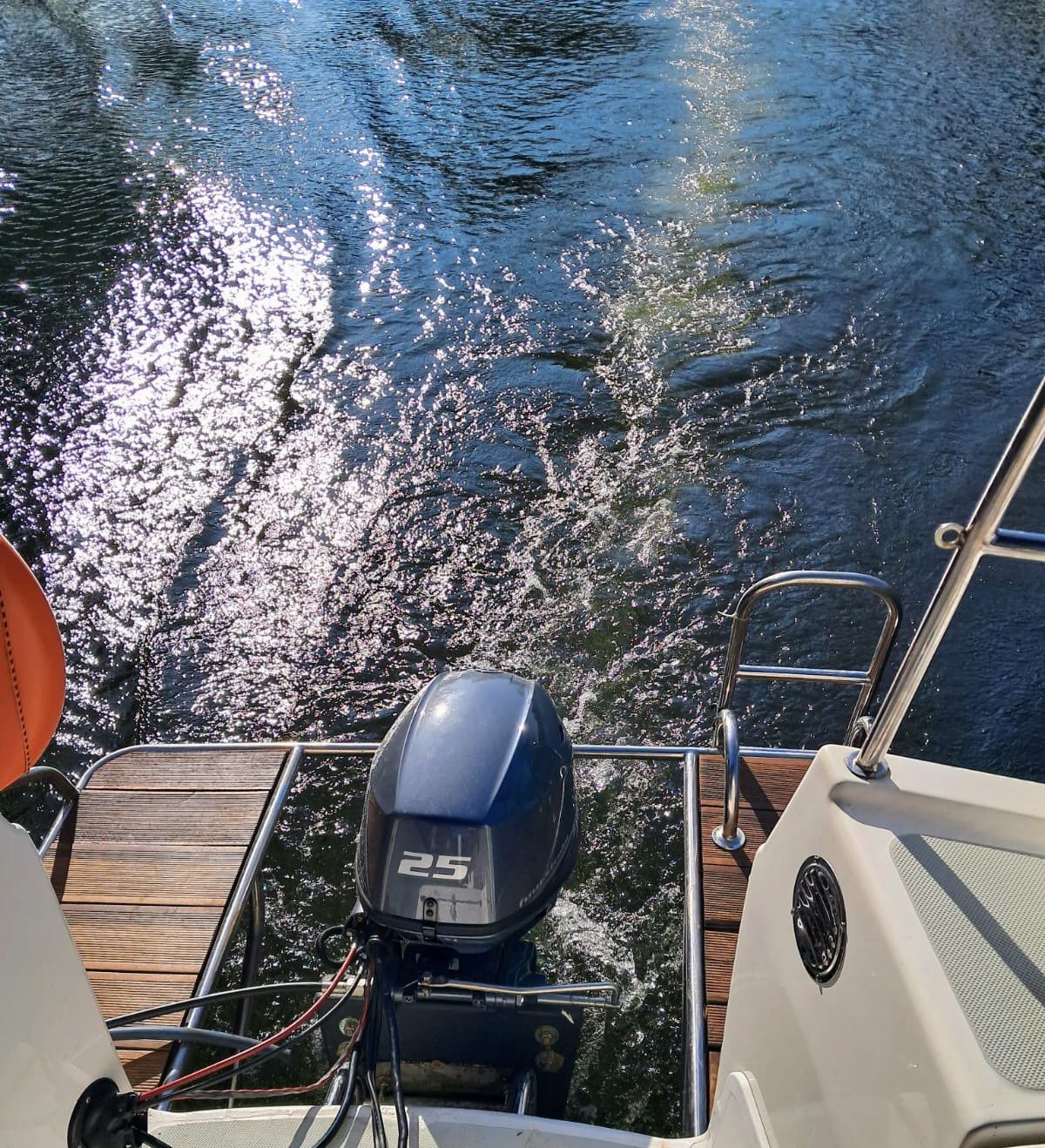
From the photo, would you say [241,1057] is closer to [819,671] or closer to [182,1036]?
[182,1036]

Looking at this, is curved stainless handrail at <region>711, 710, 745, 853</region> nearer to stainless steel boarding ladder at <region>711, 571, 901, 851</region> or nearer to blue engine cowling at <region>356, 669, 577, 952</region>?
stainless steel boarding ladder at <region>711, 571, 901, 851</region>

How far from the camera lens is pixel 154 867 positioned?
8.71 ft

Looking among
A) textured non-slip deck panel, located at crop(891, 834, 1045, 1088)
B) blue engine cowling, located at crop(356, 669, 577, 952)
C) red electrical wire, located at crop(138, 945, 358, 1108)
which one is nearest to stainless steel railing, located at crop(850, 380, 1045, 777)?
textured non-slip deck panel, located at crop(891, 834, 1045, 1088)

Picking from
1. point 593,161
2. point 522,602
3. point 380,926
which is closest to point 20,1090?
point 380,926

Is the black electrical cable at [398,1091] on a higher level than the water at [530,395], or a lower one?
higher

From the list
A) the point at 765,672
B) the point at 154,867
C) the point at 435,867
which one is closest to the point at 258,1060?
the point at 435,867

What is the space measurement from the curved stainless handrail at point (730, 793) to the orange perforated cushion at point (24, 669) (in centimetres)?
165

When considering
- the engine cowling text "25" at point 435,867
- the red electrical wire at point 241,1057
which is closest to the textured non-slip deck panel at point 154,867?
the red electrical wire at point 241,1057

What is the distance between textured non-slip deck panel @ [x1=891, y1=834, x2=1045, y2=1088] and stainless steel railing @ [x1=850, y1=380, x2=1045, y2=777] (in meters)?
0.14

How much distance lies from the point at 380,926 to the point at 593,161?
720cm

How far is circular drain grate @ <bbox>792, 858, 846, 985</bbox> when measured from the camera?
1.25 metres

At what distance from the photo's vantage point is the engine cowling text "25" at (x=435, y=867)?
170 cm

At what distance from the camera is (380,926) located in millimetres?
1722

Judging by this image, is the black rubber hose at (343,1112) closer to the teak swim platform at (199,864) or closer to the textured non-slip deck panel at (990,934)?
the teak swim platform at (199,864)
